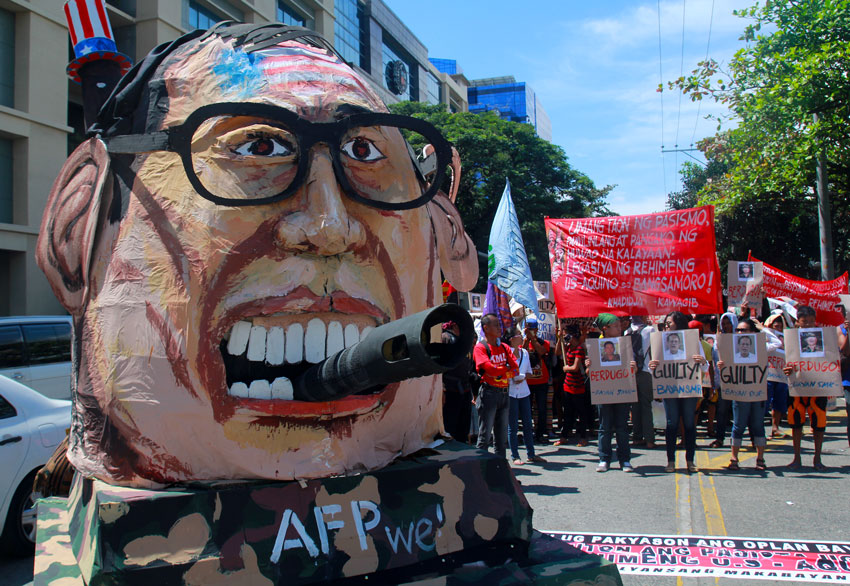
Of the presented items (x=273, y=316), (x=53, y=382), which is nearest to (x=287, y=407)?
(x=273, y=316)

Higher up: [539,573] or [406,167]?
[406,167]

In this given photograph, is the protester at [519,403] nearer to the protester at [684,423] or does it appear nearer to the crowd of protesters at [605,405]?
the crowd of protesters at [605,405]

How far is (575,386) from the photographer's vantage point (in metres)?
9.69

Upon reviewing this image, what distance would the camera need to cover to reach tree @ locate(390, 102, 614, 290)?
25.6 meters

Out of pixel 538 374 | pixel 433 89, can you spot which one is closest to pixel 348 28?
pixel 433 89

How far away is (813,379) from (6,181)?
16.9 meters

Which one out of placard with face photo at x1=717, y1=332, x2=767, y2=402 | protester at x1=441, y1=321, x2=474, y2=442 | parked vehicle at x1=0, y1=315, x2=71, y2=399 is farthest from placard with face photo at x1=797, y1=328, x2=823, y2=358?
parked vehicle at x1=0, y1=315, x2=71, y2=399

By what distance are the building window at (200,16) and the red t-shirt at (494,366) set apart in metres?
16.1

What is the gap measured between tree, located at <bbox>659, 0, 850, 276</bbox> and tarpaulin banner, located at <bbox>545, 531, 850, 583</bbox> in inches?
407

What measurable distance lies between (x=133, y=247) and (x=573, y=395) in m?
8.63

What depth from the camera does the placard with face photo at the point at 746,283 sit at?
11.2m

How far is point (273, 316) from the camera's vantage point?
81.3 inches

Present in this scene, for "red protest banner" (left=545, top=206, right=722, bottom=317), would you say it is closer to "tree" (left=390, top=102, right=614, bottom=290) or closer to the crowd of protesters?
the crowd of protesters

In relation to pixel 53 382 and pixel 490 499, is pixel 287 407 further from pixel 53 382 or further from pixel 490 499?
pixel 53 382
